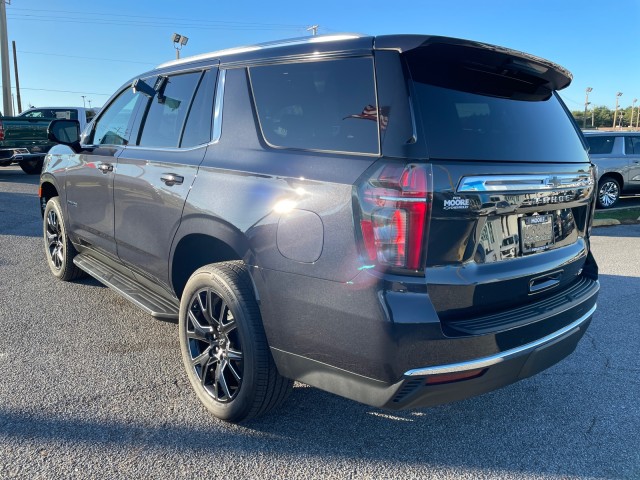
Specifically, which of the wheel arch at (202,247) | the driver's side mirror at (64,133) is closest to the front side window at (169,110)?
the wheel arch at (202,247)

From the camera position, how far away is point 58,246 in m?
5.34

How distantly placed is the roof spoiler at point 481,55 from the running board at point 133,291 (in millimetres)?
2128

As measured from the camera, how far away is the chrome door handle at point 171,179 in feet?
10.2

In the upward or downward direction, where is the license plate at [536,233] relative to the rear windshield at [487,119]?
downward

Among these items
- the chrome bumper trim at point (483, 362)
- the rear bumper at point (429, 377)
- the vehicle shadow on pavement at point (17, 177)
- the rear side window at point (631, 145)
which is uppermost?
the rear side window at point (631, 145)

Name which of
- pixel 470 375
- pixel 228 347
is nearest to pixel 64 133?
pixel 228 347

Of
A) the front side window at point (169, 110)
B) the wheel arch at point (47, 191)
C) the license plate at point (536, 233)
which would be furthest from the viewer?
the wheel arch at point (47, 191)

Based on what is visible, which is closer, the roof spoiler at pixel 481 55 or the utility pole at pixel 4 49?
the roof spoiler at pixel 481 55

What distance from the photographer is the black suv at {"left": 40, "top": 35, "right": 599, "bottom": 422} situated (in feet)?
6.91

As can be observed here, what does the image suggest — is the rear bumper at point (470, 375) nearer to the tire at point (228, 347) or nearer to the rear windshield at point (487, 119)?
the tire at point (228, 347)

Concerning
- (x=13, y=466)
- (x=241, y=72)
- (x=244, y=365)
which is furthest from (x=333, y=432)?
(x=241, y=72)

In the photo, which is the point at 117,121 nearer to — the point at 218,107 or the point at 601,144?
the point at 218,107

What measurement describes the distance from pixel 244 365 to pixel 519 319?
1335 millimetres

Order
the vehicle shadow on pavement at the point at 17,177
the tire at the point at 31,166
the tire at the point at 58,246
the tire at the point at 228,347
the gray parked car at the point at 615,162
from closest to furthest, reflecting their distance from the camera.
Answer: the tire at the point at 228,347 < the tire at the point at 58,246 < the gray parked car at the point at 615,162 < the vehicle shadow on pavement at the point at 17,177 < the tire at the point at 31,166
